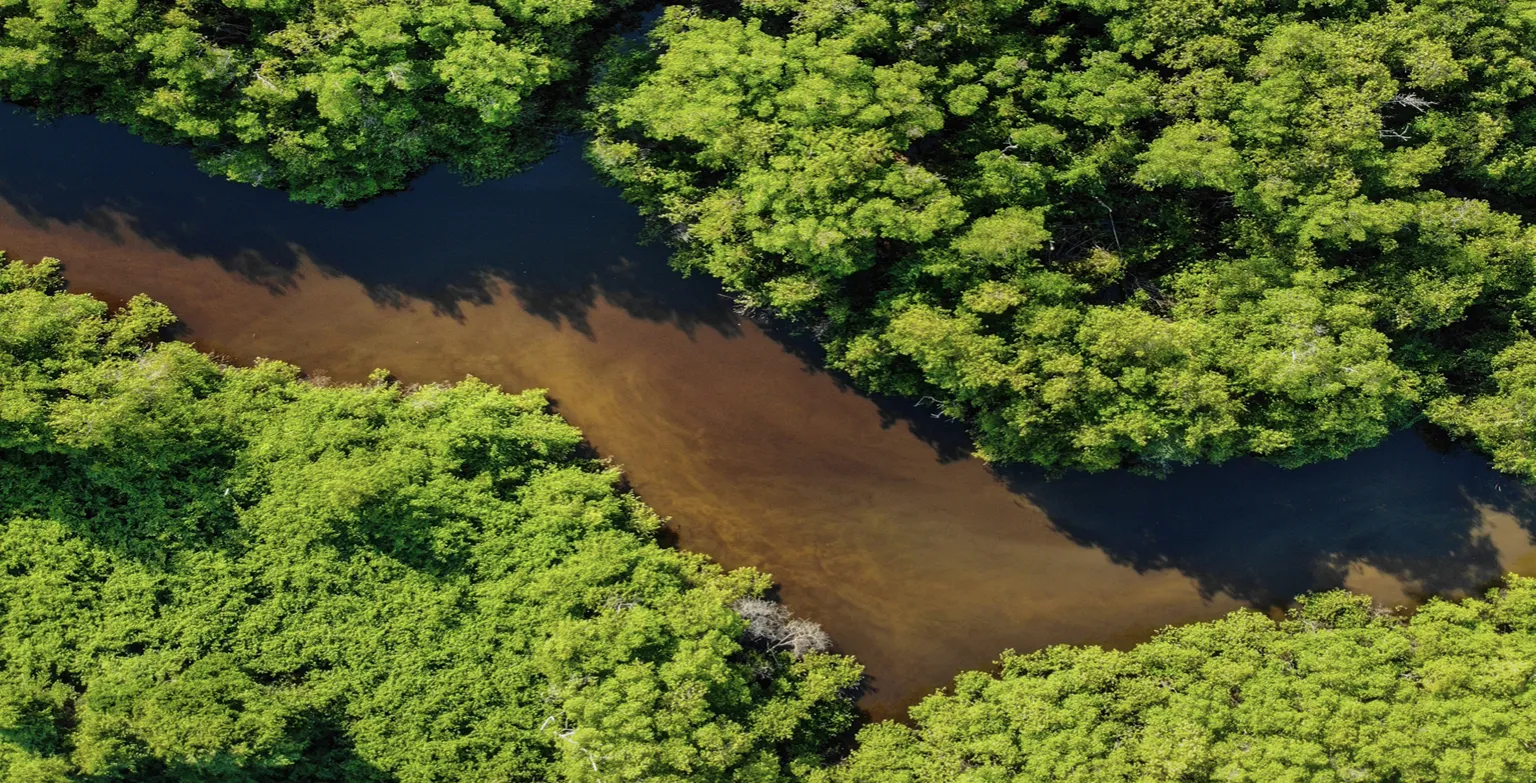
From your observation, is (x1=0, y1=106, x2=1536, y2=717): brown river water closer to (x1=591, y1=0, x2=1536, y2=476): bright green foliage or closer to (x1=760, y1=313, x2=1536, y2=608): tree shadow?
(x1=760, y1=313, x2=1536, y2=608): tree shadow

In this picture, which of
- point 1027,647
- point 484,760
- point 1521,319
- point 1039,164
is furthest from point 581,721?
point 1521,319

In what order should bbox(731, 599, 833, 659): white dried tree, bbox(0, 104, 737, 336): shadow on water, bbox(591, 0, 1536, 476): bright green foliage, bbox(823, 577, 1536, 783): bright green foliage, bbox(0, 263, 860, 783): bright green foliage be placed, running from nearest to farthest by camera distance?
bbox(591, 0, 1536, 476): bright green foliage < bbox(823, 577, 1536, 783): bright green foliage < bbox(0, 263, 860, 783): bright green foliage < bbox(731, 599, 833, 659): white dried tree < bbox(0, 104, 737, 336): shadow on water

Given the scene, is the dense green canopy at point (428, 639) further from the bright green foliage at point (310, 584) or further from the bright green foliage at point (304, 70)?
the bright green foliage at point (304, 70)

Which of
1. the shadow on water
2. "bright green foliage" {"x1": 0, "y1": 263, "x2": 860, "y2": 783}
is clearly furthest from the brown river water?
"bright green foliage" {"x1": 0, "y1": 263, "x2": 860, "y2": 783}

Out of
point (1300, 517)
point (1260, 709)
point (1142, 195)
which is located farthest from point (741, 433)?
point (1300, 517)

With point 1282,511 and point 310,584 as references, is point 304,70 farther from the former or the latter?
point 1282,511

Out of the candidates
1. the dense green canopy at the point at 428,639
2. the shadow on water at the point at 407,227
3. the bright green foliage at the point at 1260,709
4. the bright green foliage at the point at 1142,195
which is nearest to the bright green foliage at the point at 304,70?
the shadow on water at the point at 407,227
